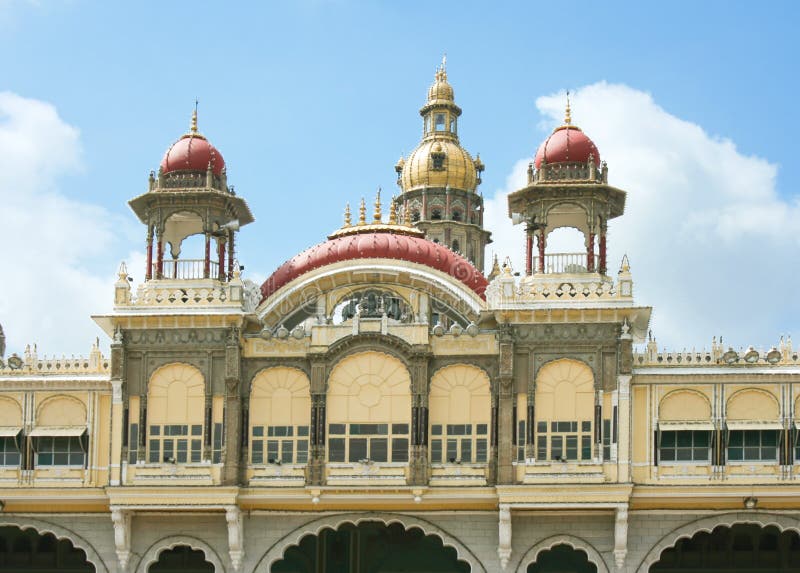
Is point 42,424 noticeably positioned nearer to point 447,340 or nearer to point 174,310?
point 174,310

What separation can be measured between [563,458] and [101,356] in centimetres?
1257

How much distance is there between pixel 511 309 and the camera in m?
38.9

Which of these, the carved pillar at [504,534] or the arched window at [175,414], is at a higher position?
the arched window at [175,414]

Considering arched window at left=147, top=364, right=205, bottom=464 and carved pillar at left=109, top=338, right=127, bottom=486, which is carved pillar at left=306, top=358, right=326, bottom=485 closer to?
Answer: arched window at left=147, top=364, right=205, bottom=464

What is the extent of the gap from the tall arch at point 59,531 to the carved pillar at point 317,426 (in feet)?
20.2

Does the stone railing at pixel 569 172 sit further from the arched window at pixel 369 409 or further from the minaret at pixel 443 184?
the minaret at pixel 443 184

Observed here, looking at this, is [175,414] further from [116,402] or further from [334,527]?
[334,527]

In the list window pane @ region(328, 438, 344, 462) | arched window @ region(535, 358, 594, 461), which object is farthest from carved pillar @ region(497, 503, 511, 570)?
window pane @ region(328, 438, 344, 462)

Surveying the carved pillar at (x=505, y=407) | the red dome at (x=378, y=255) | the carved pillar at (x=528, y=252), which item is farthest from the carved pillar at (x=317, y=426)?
the carved pillar at (x=528, y=252)

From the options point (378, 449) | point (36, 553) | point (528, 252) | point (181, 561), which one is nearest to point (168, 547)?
point (181, 561)

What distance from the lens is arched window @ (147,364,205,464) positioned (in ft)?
130

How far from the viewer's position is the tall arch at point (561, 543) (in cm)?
3856

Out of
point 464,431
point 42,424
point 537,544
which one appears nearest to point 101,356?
point 42,424

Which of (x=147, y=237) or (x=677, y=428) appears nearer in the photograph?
(x=677, y=428)
